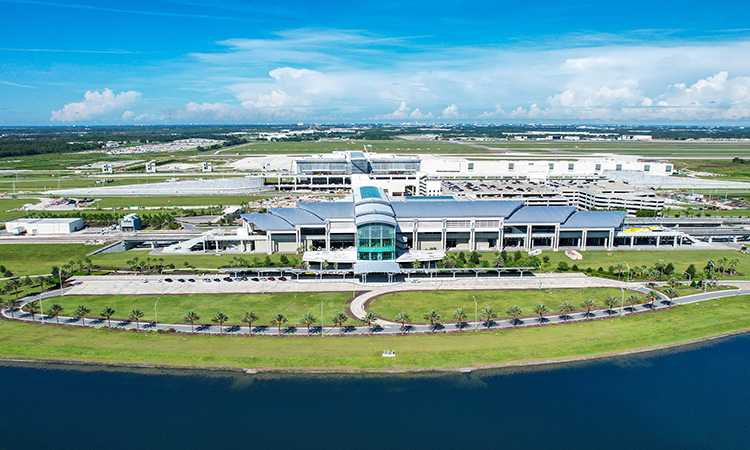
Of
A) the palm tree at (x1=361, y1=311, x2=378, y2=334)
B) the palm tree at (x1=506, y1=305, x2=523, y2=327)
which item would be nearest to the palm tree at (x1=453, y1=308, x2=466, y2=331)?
the palm tree at (x1=506, y1=305, x2=523, y2=327)

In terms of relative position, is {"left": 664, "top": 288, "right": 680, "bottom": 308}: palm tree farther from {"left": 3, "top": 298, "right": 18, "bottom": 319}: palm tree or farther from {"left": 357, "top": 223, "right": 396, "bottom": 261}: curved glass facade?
{"left": 3, "top": 298, "right": 18, "bottom": 319}: palm tree

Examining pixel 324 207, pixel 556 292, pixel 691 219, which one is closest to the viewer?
pixel 556 292

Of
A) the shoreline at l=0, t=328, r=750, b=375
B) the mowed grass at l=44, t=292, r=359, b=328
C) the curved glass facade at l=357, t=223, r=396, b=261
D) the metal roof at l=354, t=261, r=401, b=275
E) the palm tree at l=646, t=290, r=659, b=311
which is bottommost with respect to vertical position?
the shoreline at l=0, t=328, r=750, b=375

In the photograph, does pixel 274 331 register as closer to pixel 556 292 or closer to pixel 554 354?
pixel 554 354

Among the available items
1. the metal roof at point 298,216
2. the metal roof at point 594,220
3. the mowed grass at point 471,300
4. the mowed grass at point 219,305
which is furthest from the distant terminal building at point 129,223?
the metal roof at point 594,220

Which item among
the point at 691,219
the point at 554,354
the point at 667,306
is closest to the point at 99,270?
the point at 554,354

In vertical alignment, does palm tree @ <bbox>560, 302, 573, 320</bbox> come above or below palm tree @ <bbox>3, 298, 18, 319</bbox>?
below
